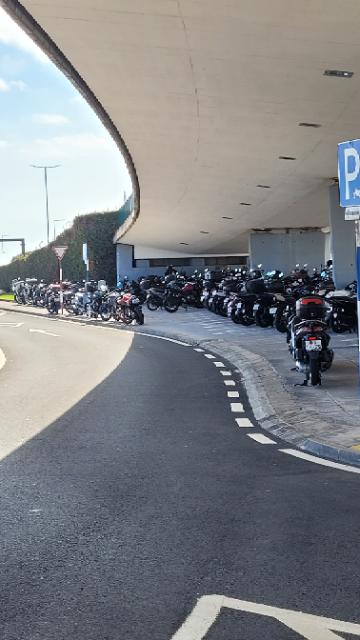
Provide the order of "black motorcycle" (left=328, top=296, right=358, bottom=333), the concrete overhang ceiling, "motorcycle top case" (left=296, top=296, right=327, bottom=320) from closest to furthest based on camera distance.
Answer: the concrete overhang ceiling < "motorcycle top case" (left=296, top=296, right=327, bottom=320) < "black motorcycle" (left=328, top=296, right=358, bottom=333)

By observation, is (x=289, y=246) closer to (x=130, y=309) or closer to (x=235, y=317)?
(x=130, y=309)

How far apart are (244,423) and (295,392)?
71.8 inches

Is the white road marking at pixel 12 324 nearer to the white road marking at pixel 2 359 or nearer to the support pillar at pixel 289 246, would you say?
the white road marking at pixel 2 359

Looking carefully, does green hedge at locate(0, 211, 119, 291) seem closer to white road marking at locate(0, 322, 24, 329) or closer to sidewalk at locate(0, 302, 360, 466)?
white road marking at locate(0, 322, 24, 329)

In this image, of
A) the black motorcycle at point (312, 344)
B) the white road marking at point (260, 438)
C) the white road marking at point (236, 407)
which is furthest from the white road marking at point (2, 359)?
the white road marking at point (260, 438)

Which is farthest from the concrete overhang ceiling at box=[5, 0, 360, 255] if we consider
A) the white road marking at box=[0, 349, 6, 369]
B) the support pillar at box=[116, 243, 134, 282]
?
the support pillar at box=[116, 243, 134, 282]

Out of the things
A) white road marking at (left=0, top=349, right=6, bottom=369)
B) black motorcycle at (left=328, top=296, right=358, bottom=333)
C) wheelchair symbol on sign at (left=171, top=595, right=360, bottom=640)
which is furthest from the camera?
black motorcycle at (left=328, top=296, right=358, bottom=333)

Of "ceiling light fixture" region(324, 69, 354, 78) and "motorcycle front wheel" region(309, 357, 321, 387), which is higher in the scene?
"ceiling light fixture" region(324, 69, 354, 78)

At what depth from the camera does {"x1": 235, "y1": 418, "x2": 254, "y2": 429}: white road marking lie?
381 inches

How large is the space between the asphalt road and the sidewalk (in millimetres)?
414

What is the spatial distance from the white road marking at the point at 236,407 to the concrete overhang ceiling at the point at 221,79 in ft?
16.1

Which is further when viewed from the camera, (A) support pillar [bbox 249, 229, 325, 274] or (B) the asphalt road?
(A) support pillar [bbox 249, 229, 325, 274]

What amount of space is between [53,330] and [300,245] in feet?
65.7

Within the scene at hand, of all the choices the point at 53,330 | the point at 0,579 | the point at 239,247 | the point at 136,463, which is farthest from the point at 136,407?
the point at 239,247
